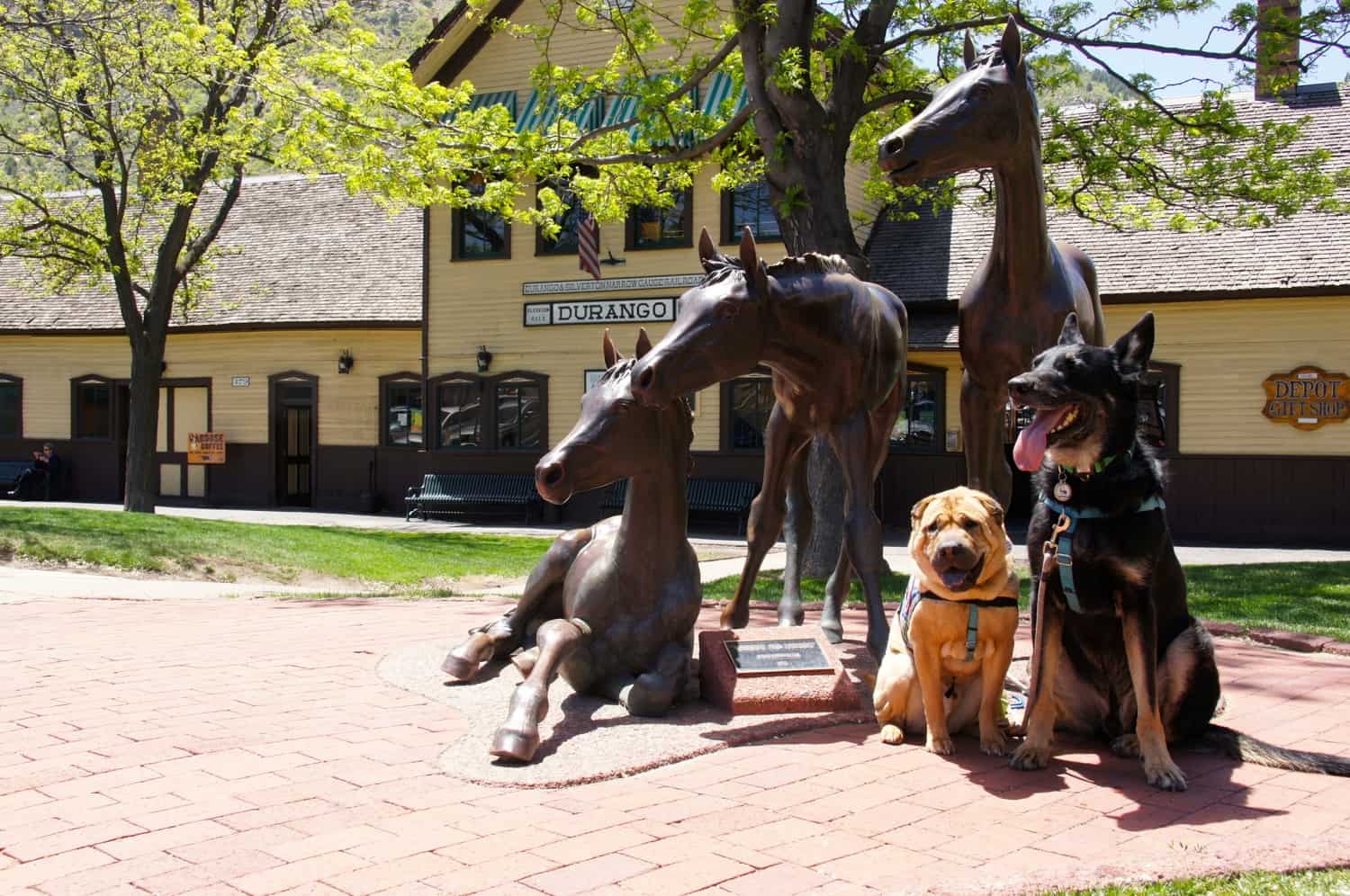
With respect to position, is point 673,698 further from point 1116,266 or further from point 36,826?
point 1116,266

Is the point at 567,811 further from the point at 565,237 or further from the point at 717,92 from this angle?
the point at 565,237

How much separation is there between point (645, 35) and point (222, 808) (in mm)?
11203

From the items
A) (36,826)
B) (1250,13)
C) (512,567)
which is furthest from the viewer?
(512,567)

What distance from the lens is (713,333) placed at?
5.39 metres

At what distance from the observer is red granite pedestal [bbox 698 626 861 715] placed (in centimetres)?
560

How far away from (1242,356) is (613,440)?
17.4m

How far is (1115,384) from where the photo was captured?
4.44 meters

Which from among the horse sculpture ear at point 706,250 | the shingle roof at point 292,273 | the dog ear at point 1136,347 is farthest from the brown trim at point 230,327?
the dog ear at point 1136,347

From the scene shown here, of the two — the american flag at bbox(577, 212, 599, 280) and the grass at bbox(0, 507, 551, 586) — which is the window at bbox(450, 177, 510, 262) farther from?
the grass at bbox(0, 507, 551, 586)

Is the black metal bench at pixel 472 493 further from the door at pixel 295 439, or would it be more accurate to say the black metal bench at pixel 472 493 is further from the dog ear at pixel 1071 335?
the dog ear at pixel 1071 335

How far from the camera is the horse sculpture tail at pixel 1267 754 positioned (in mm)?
4680

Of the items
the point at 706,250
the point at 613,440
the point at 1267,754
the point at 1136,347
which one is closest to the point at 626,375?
the point at 613,440

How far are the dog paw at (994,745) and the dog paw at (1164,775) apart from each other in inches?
24.3

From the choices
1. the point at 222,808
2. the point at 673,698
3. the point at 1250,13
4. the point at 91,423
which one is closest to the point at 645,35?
the point at 1250,13
